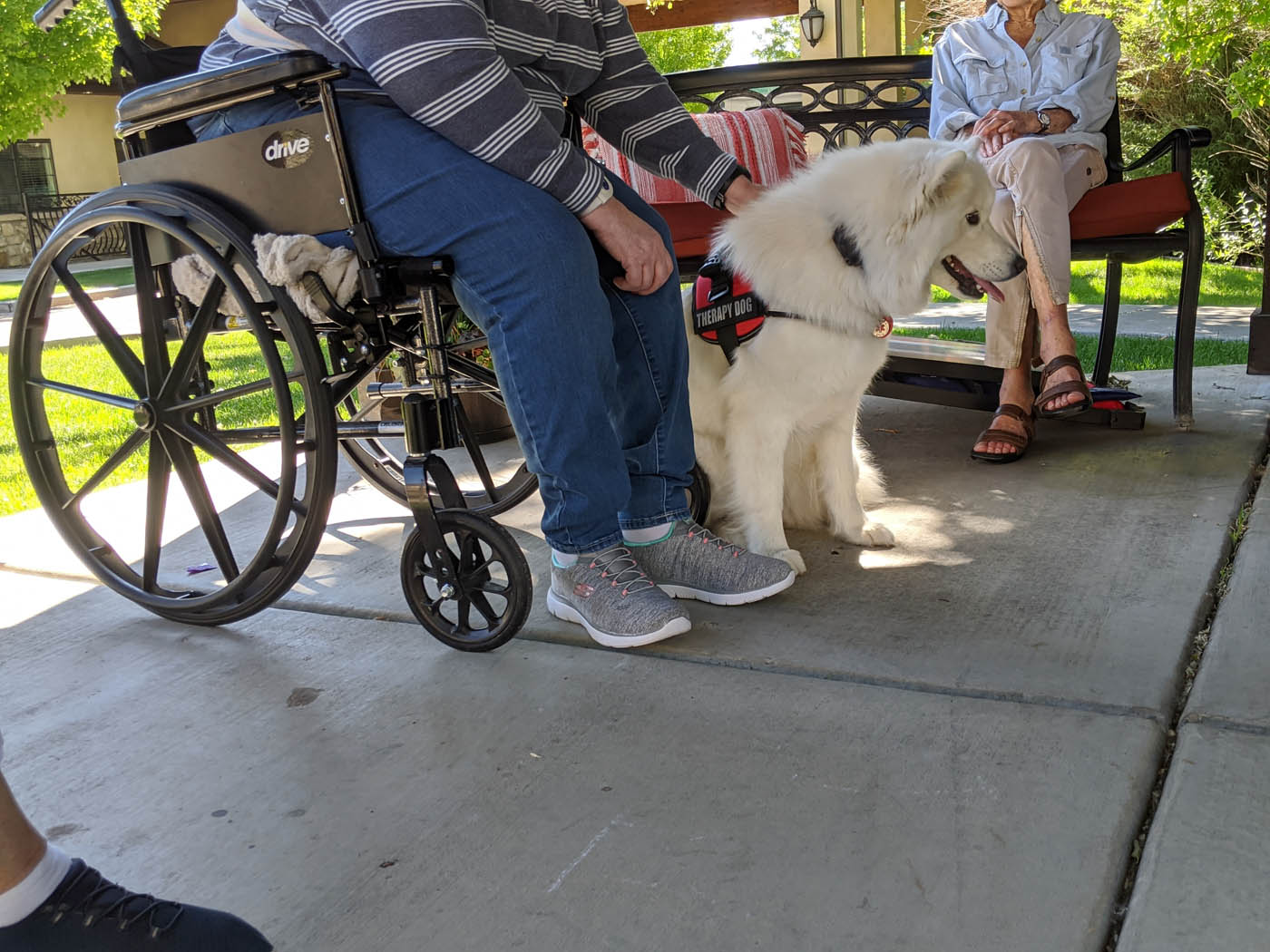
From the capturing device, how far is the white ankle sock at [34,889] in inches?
50.5

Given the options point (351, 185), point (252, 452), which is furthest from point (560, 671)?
point (252, 452)

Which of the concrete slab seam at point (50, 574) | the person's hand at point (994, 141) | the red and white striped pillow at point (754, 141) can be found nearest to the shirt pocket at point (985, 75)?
the person's hand at point (994, 141)

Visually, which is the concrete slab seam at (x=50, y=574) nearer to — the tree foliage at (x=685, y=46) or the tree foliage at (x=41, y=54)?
the tree foliage at (x=41, y=54)

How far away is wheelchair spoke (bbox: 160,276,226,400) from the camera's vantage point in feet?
7.47

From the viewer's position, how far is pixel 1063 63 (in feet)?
12.5

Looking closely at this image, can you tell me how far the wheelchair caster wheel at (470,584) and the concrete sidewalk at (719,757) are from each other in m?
0.07

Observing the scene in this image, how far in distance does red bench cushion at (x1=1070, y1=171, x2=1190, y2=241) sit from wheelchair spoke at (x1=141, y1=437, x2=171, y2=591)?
2.96 meters

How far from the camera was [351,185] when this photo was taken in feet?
6.80

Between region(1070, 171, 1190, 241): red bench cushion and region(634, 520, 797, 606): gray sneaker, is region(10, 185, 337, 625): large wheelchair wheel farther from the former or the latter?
region(1070, 171, 1190, 241): red bench cushion

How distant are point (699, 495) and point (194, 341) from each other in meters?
1.34

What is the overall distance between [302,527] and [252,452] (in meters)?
2.33

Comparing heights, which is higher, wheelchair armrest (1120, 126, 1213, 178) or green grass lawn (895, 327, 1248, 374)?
wheelchair armrest (1120, 126, 1213, 178)

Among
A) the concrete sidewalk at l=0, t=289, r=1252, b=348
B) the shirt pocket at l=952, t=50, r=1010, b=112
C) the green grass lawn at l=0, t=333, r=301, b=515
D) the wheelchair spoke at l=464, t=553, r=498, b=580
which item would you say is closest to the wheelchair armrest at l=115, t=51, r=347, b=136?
the wheelchair spoke at l=464, t=553, r=498, b=580

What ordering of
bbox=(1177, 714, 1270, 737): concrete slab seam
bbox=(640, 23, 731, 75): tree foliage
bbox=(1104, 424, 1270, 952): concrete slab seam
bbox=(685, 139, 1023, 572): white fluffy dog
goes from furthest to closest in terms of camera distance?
bbox=(640, 23, 731, 75): tree foliage < bbox=(685, 139, 1023, 572): white fluffy dog < bbox=(1177, 714, 1270, 737): concrete slab seam < bbox=(1104, 424, 1270, 952): concrete slab seam
